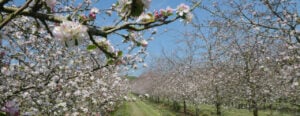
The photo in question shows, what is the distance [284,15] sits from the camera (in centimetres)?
873

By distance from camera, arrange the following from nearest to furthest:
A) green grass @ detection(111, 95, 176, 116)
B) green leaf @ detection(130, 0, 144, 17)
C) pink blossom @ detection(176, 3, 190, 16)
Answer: green leaf @ detection(130, 0, 144, 17) → pink blossom @ detection(176, 3, 190, 16) → green grass @ detection(111, 95, 176, 116)

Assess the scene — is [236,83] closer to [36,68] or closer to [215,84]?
[215,84]

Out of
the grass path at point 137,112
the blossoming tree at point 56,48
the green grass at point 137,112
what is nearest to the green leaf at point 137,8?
the blossoming tree at point 56,48

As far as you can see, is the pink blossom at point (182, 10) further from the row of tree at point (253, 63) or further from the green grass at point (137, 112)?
the green grass at point (137, 112)

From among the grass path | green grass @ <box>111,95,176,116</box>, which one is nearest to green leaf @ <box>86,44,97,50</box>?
green grass @ <box>111,95,176,116</box>

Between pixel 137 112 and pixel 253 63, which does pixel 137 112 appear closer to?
pixel 137 112

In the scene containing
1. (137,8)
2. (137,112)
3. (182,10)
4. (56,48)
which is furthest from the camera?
(137,112)

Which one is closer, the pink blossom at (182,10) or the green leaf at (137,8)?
the green leaf at (137,8)

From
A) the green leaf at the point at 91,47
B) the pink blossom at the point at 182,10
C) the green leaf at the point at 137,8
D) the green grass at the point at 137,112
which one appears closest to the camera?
the green leaf at the point at 137,8

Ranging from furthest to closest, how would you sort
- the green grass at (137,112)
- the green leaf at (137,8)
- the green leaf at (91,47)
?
the green grass at (137,112) → the green leaf at (91,47) → the green leaf at (137,8)

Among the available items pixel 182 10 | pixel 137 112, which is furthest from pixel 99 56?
pixel 137 112

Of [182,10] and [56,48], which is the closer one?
[182,10]

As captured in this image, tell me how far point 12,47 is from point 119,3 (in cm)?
514

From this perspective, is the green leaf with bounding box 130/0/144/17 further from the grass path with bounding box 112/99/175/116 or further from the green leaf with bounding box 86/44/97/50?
the grass path with bounding box 112/99/175/116
